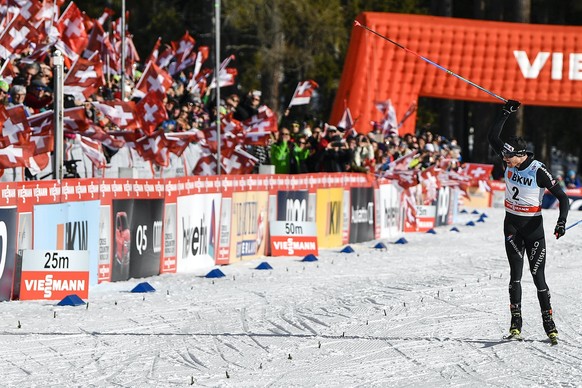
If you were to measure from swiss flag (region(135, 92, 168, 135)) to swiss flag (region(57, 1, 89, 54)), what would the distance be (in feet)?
6.93

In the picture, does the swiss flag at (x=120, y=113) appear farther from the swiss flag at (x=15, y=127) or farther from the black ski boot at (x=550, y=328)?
the black ski boot at (x=550, y=328)

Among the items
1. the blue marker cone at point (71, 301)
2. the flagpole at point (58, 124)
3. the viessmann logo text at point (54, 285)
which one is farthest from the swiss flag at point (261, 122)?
the blue marker cone at point (71, 301)

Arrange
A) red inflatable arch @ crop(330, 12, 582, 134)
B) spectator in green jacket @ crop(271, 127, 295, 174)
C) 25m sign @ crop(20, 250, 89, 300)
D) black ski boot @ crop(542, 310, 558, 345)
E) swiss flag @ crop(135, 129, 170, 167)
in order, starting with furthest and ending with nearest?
red inflatable arch @ crop(330, 12, 582, 134), spectator in green jacket @ crop(271, 127, 295, 174), swiss flag @ crop(135, 129, 170, 167), 25m sign @ crop(20, 250, 89, 300), black ski boot @ crop(542, 310, 558, 345)

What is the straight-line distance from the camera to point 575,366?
9953mm

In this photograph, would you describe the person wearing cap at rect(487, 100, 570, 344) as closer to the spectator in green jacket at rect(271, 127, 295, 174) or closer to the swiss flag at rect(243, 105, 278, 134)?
the swiss flag at rect(243, 105, 278, 134)

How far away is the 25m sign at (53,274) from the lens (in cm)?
1375

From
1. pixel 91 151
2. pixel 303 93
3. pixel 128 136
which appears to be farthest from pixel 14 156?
pixel 303 93

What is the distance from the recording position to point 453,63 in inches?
1389

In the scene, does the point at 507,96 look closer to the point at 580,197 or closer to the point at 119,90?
the point at 580,197

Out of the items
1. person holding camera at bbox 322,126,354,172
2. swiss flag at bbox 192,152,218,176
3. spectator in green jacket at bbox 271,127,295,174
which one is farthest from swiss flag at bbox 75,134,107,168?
person holding camera at bbox 322,126,354,172

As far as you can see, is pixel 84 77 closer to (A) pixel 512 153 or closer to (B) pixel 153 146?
(B) pixel 153 146

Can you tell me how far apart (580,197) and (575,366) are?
30.1m

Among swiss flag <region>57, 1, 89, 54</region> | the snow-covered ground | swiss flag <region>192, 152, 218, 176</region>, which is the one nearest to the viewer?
the snow-covered ground

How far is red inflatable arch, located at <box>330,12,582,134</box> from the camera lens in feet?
→ 113
